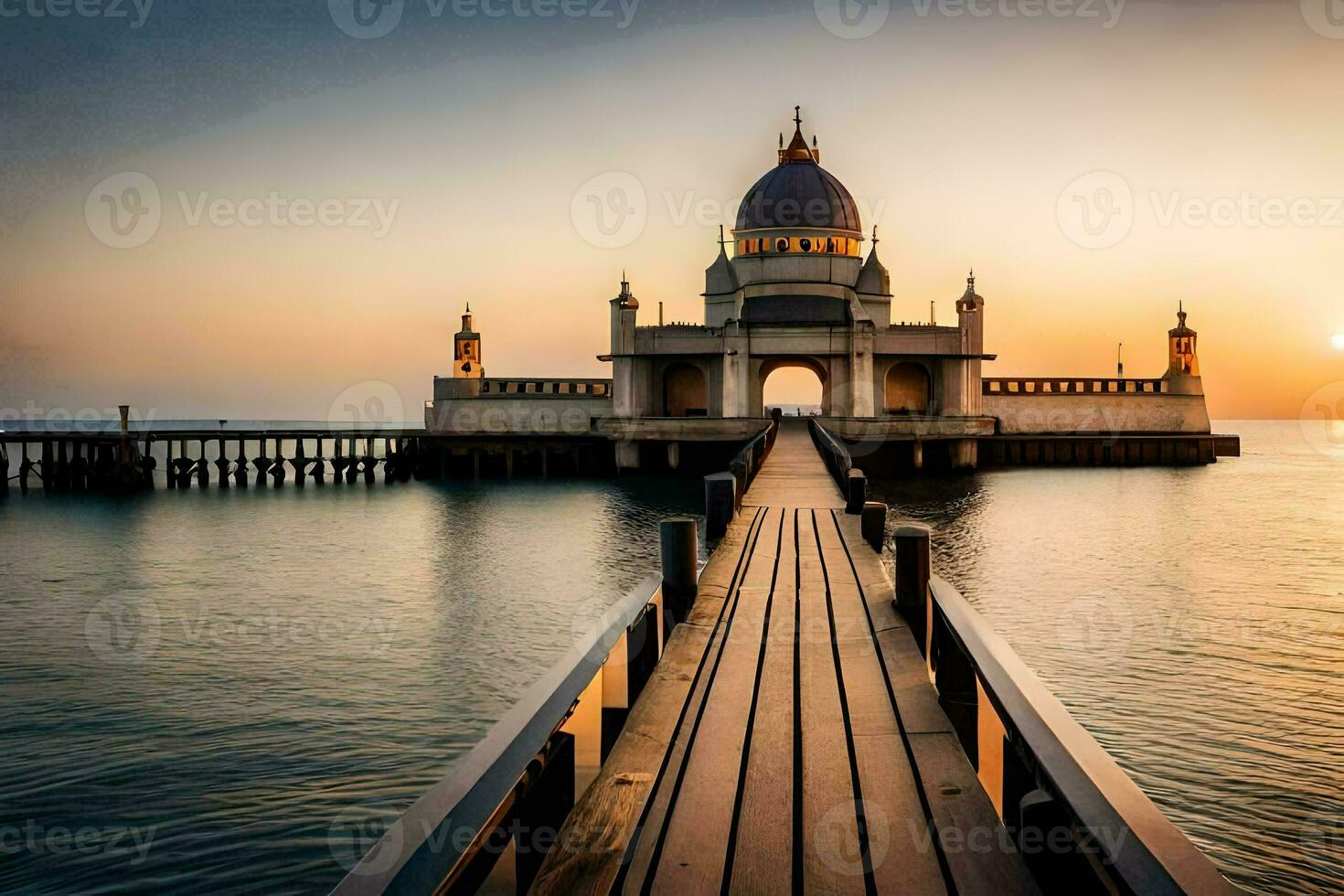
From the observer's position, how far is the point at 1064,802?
3.96 meters

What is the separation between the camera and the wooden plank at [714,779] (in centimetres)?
423

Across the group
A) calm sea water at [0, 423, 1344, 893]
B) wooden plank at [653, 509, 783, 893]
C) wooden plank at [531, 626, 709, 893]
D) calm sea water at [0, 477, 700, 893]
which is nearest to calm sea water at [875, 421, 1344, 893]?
calm sea water at [0, 423, 1344, 893]

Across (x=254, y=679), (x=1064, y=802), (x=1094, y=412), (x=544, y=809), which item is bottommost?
(x=254, y=679)

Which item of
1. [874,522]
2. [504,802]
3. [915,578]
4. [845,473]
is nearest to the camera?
[504,802]

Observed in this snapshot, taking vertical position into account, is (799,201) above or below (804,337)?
above

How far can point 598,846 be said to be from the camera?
4.36 m

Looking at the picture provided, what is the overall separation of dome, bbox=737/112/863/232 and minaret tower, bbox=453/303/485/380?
59.1ft

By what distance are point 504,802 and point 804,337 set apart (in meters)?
49.2

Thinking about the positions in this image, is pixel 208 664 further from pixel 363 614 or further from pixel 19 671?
pixel 363 614

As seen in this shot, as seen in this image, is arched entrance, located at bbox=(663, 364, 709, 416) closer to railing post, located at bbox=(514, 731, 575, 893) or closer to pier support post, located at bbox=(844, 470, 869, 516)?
pier support post, located at bbox=(844, 470, 869, 516)

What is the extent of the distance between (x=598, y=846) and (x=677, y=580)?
225 inches

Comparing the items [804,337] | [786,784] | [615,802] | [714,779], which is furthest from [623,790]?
[804,337]

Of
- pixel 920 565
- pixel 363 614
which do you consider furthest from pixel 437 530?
pixel 920 565

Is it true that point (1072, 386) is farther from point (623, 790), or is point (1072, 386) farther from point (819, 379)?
point (623, 790)
